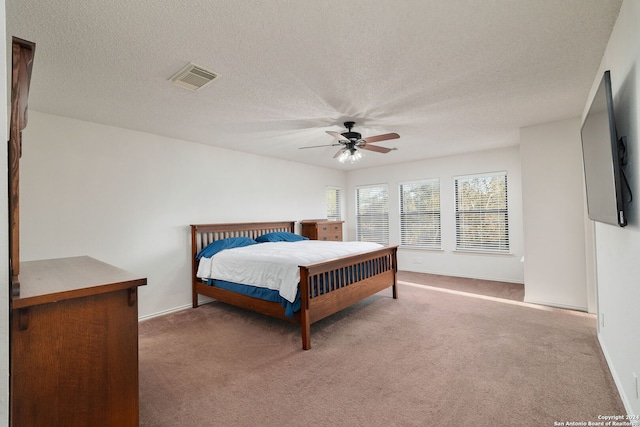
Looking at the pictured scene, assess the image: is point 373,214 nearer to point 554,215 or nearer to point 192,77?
point 554,215

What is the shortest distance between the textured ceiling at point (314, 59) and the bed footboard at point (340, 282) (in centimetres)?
168

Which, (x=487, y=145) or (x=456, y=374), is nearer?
(x=456, y=374)

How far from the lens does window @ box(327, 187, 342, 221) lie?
6.85 metres

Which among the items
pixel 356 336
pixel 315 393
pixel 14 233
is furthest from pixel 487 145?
pixel 14 233

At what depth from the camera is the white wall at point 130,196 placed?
299 cm

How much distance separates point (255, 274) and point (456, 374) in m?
2.16

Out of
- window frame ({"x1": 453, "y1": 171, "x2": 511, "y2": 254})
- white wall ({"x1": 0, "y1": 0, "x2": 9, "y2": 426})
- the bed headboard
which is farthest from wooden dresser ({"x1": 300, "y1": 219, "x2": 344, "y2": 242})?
white wall ({"x1": 0, "y1": 0, "x2": 9, "y2": 426})

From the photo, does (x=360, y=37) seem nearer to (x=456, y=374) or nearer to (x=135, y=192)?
(x=456, y=374)

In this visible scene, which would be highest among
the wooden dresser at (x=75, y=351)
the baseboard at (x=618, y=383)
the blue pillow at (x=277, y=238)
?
the blue pillow at (x=277, y=238)

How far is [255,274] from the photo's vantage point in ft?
10.8

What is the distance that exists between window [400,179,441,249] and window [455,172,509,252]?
1.39ft

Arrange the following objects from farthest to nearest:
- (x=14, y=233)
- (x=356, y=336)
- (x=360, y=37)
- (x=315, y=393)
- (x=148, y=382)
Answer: (x=356, y=336) < (x=148, y=382) < (x=315, y=393) < (x=360, y=37) < (x=14, y=233)

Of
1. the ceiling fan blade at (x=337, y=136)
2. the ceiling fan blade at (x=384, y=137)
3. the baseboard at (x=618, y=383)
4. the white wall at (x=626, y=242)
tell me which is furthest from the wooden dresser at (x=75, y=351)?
the baseboard at (x=618, y=383)

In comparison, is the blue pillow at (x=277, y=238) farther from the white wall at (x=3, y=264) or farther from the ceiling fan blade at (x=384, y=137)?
the white wall at (x=3, y=264)
